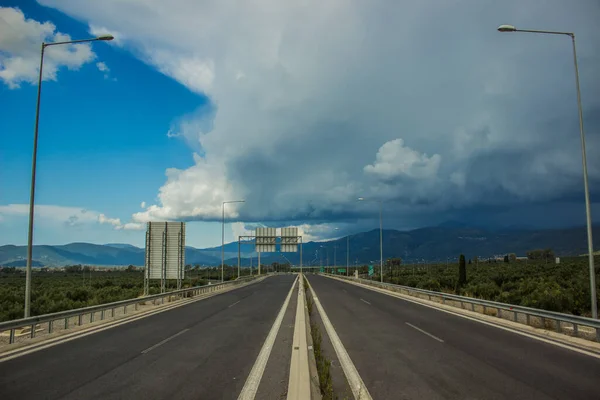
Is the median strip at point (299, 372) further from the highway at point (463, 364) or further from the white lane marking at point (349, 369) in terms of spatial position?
Answer: the highway at point (463, 364)

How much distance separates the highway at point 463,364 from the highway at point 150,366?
2.15 meters

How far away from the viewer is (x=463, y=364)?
32.2 feet

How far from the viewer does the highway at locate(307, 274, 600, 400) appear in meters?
7.70

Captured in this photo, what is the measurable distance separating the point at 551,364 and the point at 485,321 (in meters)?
8.45

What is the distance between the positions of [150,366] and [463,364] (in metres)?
7.10

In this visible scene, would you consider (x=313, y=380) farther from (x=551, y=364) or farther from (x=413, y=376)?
(x=551, y=364)

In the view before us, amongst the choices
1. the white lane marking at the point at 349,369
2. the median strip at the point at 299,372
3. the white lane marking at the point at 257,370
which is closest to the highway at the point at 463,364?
the white lane marking at the point at 349,369

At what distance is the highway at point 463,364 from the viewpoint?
770 centimetres

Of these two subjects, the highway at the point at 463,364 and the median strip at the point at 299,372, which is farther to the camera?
the highway at the point at 463,364

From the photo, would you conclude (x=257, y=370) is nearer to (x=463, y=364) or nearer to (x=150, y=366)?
(x=150, y=366)

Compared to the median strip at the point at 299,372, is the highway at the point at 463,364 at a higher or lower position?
lower

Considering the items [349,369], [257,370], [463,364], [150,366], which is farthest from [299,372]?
[463,364]

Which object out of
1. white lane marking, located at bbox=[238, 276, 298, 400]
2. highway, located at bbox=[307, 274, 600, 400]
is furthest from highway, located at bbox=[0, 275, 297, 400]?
highway, located at bbox=[307, 274, 600, 400]

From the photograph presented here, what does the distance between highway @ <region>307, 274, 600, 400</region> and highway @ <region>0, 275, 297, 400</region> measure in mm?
2147
